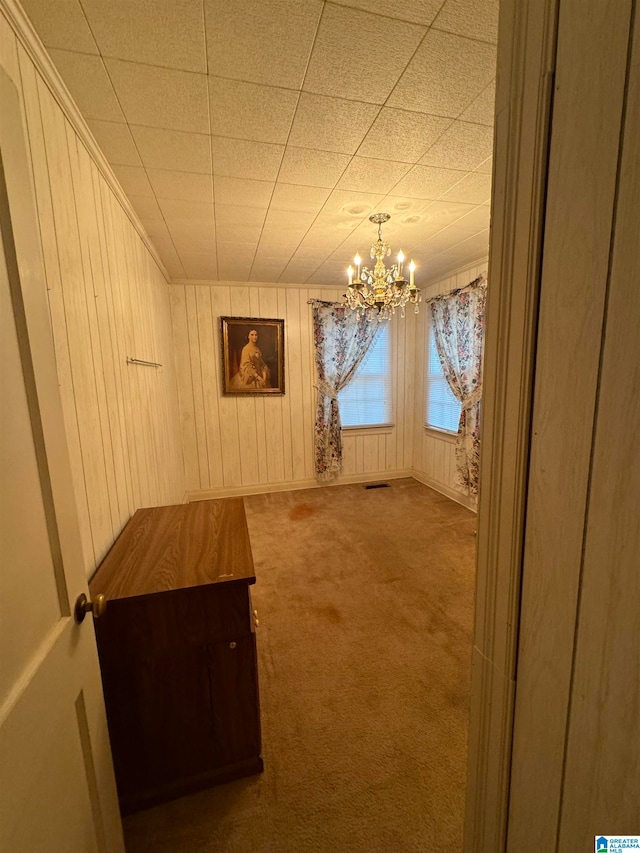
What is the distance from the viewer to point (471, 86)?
1.26 meters

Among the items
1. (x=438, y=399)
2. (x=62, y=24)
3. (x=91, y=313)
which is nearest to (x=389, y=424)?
(x=438, y=399)

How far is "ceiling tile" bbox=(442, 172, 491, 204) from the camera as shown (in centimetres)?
185

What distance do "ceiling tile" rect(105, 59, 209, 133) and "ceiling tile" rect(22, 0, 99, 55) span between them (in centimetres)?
8

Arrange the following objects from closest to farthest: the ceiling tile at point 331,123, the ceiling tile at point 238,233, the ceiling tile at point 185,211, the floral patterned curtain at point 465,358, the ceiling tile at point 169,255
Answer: the ceiling tile at point 331,123 → the ceiling tile at point 185,211 → the ceiling tile at point 238,233 → the ceiling tile at point 169,255 → the floral patterned curtain at point 465,358

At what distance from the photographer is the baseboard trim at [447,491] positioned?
3627 millimetres

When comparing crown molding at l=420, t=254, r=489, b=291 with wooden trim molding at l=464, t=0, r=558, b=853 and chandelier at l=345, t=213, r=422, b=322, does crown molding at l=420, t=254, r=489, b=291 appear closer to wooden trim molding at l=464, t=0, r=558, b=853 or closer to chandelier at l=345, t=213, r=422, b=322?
chandelier at l=345, t=213, r=422, b=322

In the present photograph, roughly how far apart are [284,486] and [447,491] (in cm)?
195

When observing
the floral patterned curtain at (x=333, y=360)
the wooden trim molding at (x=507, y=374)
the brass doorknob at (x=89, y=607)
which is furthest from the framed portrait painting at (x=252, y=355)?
the wooden trim molding at (x=507, y=374)

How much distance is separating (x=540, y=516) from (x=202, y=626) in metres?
1.11

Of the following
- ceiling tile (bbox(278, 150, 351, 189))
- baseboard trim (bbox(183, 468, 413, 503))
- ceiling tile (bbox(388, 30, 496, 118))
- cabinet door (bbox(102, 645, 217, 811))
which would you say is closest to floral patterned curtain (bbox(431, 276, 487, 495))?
baseboard trim (bbox(183, 468, 413, 503))

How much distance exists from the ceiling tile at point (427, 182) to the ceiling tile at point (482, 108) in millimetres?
347

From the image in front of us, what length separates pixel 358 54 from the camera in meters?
1.13

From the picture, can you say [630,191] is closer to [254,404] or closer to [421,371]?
[254,404]
